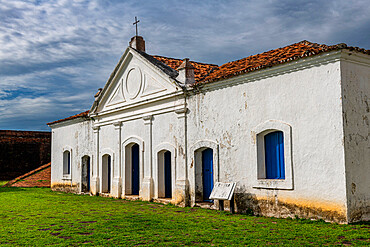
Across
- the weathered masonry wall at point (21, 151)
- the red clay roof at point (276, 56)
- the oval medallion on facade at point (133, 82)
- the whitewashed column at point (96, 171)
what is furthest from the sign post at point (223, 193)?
the weathered masonry wall at point (21, 151)

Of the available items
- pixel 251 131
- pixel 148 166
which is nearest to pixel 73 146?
pixel 148 166

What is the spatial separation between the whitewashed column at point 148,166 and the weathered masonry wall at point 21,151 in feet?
63.0

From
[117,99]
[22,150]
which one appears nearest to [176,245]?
[117,99]

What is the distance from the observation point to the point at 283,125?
9812 millimetres

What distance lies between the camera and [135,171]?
16.0 m

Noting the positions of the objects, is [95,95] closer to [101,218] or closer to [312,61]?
[101,218]

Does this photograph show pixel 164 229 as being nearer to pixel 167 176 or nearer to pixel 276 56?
pixel 167 176

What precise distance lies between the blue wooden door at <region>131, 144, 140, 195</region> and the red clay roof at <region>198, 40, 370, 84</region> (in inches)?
185

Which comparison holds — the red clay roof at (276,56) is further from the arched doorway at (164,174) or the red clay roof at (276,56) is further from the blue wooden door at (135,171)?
the blue wooden door at (135,171)

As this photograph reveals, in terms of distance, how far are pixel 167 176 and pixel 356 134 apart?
727cm

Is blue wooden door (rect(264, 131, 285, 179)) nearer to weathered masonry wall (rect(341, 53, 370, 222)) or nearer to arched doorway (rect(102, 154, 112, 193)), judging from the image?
weathered masonry wall (rect(341, 53, 370, 222))

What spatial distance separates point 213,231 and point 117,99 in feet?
32.1

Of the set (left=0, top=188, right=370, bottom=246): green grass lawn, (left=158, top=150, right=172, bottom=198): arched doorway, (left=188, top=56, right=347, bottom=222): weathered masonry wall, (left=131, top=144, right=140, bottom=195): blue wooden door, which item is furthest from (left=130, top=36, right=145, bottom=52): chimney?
(left=0, top=188, right=370, bottom=246): green grass lawn

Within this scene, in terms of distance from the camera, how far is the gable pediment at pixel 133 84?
1405cm
